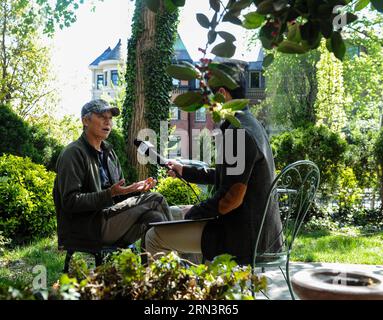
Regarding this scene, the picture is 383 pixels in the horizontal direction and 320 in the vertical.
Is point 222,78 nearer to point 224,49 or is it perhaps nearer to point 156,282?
point 224,49

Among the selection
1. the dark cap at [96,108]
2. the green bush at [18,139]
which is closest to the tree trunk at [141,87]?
the green bush at [18,139]

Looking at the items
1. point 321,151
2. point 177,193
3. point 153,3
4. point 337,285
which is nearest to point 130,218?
point 337,285

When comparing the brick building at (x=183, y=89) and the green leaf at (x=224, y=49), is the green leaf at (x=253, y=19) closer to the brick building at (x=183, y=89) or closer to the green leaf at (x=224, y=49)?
the green leaf at (x=224, y=49)

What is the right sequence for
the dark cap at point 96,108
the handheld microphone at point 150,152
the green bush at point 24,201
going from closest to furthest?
the handheld microphone at point 150,152 → the dark cap at point 96,108 → the green bush at point 24,201

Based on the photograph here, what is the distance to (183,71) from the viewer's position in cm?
123

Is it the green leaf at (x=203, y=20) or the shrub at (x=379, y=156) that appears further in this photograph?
the shrub at (x=379, y=156)

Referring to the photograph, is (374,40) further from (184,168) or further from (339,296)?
(339,296)

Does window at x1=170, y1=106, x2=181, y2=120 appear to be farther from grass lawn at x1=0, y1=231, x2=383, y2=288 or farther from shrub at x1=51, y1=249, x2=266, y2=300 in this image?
grass lawn at x1=0, y1=231, x2=383, y2=288

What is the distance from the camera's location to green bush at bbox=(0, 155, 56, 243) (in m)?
7.29

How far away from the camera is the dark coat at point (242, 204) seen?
2775mm

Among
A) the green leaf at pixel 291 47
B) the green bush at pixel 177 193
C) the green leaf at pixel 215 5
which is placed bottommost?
the green bush at pixel 177 193

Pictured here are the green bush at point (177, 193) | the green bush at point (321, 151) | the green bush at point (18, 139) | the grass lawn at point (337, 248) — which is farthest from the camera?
the green bush at point (321, 151)

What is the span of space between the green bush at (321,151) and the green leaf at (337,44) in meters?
8.80

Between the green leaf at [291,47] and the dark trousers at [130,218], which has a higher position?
the green leaf at [291,47]
